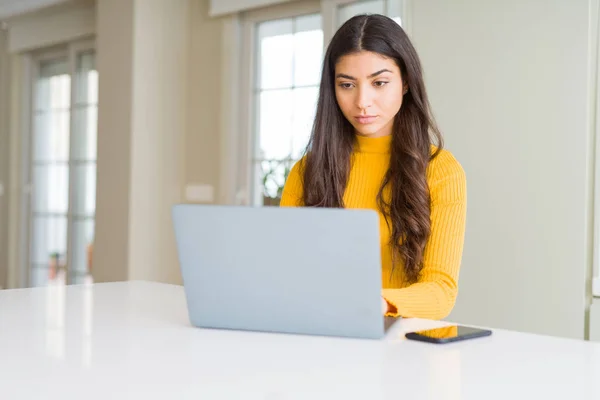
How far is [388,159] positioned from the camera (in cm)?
202

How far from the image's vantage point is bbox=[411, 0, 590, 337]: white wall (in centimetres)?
290

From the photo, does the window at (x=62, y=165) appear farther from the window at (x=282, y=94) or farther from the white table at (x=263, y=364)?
the white table at (x=263, y=364)

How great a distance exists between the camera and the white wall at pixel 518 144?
9.50ft

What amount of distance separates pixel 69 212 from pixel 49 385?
4894 millimetres

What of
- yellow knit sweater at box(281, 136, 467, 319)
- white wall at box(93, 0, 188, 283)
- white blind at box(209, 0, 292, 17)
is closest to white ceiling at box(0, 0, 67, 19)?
white wall at box(93, 0, 188, 283)

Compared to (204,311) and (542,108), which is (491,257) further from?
(204,311)

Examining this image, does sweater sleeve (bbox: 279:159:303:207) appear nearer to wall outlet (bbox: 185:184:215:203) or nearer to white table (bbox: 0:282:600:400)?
white table (bbox: 0:282:600:400)

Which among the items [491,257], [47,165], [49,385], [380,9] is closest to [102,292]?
[49,385]

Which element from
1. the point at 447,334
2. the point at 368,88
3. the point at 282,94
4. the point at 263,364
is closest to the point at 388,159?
the point at 368,88

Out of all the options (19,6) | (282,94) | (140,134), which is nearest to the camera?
(282,94)

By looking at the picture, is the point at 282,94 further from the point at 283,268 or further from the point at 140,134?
the point at 283,268

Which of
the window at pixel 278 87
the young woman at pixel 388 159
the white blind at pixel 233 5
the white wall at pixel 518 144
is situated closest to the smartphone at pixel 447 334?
the young woman at pixel 388 159

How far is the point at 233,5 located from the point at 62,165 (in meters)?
2.31

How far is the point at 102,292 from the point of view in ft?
5.80
